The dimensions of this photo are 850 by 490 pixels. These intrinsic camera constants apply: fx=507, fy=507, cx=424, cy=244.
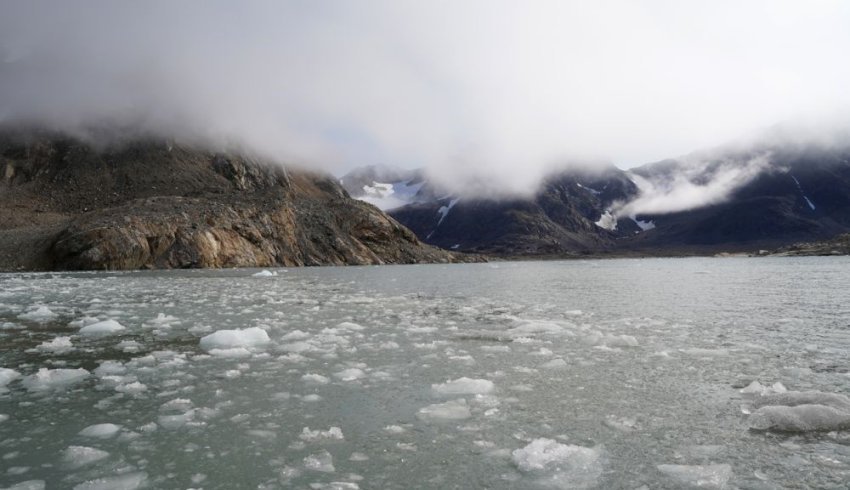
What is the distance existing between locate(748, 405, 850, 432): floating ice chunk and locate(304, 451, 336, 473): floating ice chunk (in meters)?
5.18

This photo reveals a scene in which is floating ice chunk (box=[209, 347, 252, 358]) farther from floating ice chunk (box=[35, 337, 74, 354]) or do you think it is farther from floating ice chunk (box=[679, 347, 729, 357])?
floating ice chunk (box=[679, 347, 729, 357])

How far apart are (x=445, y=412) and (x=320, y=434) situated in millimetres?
1788

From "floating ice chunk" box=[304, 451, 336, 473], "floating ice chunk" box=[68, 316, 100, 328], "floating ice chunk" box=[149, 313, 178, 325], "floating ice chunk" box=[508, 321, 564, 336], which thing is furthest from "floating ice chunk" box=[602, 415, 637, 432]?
"floating ice chunk" box=[68, 316, 100, 328]

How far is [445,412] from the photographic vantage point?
692 cm

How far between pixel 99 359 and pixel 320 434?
6465mm

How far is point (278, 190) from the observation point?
102 m

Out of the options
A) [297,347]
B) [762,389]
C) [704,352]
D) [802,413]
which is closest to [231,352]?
[297,347]

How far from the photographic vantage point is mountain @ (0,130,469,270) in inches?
2494

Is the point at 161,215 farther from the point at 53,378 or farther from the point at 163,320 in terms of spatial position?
the point at 53,378

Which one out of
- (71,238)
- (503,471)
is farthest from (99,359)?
(71,238)

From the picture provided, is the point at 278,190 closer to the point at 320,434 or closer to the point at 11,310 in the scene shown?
the point at 11,310

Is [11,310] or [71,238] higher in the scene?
[71,238]

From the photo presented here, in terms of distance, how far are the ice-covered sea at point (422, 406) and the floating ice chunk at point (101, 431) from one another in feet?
0.27

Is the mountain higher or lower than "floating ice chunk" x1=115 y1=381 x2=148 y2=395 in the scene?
higher
